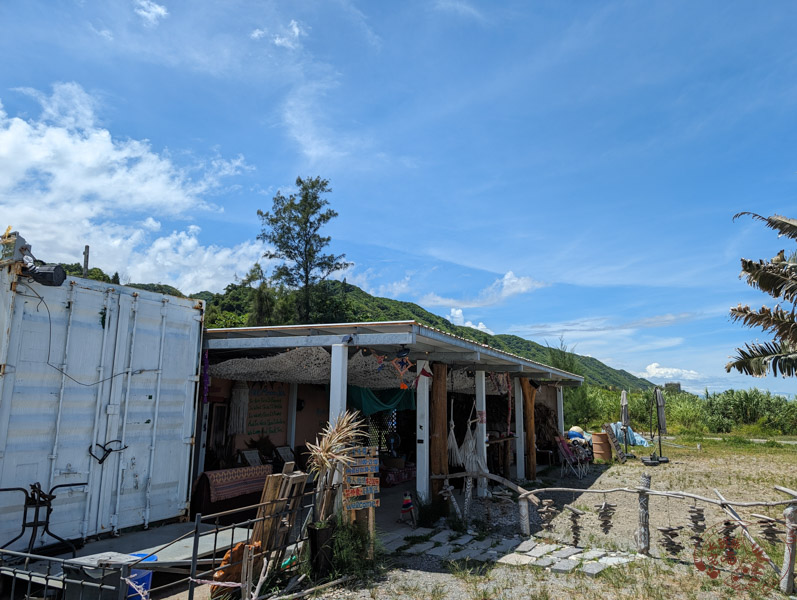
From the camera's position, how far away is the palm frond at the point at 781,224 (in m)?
7.88

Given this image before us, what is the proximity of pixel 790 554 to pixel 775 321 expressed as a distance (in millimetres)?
4605

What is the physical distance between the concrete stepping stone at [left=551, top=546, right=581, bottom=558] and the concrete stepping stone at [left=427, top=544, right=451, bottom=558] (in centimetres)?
116

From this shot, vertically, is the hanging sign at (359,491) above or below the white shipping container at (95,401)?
below

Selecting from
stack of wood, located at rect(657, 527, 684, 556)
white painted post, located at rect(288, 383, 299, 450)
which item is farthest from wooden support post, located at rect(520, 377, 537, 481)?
stack of wood, located at rect(657, 527, 684, 556)

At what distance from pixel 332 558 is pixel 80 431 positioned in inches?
121

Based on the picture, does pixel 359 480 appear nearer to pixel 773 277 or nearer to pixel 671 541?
pixel 671 541

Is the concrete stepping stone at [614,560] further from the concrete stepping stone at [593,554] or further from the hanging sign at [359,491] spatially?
the hanging sign at [359,491]

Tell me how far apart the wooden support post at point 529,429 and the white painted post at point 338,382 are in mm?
6993

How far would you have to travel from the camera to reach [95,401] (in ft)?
19.6

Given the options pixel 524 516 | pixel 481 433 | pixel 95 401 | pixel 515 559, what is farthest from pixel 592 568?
pixel 95 401

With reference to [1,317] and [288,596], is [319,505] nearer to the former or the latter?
[288,596]

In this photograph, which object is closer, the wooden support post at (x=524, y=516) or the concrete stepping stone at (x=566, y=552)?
the concrete stepping stone at (x=566, y=552)

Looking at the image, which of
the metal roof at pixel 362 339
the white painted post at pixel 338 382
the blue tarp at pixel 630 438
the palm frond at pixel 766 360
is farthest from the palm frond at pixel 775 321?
the blue tarp at pixel 630 438

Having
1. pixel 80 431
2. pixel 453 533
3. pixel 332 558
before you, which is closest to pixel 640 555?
pixel 453 533
